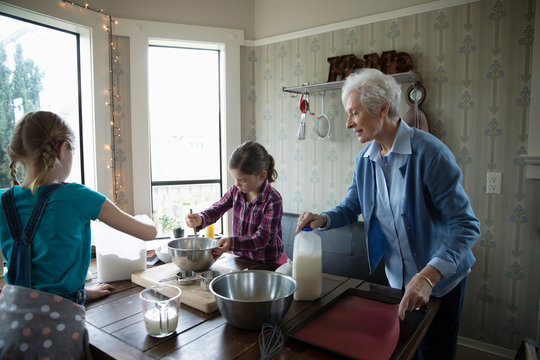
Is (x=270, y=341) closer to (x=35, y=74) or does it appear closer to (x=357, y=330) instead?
Answer: (x=357, y=330)

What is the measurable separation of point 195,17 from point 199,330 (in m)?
2.52

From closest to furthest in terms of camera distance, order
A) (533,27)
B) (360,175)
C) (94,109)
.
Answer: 1. (360,175)
2. (533,27)
3. (94,109)

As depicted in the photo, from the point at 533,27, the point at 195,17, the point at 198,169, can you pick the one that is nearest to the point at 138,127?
the point at 198,169

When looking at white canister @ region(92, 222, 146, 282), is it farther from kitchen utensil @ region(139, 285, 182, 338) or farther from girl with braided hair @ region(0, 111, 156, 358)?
kitchen utensil @ region(139, 285, 182, 338)

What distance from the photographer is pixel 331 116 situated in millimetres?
2750

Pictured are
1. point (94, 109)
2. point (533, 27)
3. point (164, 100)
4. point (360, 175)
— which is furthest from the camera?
point (164, 100)

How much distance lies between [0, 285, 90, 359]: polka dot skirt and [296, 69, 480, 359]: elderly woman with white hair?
786 mm

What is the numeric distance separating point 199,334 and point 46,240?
509 mm

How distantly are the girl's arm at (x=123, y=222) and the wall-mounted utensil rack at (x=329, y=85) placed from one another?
169 cm

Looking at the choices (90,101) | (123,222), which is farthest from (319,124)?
(123,222)

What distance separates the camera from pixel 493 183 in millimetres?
2186

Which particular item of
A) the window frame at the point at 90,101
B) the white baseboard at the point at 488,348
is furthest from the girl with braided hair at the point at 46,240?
the white baseboard at the point at 488,348

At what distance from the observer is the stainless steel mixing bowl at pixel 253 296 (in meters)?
1.00

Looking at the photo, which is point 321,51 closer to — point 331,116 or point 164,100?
point 331,116
